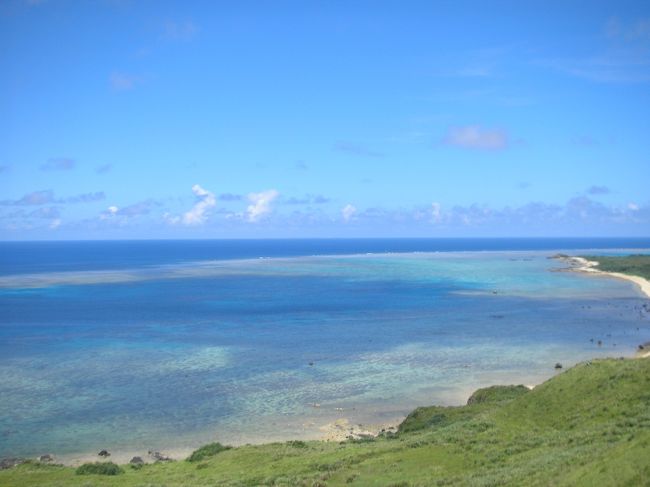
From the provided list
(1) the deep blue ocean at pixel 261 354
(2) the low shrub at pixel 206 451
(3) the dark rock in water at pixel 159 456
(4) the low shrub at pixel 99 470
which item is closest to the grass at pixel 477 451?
(2) the low shrub at pixel 206 451

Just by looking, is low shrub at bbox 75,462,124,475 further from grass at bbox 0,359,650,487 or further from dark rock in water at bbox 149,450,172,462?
dark rock in water at bbox 149,450,172,462

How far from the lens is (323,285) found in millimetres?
168375

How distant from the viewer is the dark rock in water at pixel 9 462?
41.0m

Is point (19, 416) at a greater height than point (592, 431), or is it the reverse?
point (592, 431)

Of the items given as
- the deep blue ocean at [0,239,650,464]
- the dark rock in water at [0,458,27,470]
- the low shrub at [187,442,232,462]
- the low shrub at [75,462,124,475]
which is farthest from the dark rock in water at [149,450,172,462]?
the dark rock in water at [0,458,27,470]

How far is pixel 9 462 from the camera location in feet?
137

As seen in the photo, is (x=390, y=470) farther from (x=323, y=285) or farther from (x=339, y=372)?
(x=323, y=285)

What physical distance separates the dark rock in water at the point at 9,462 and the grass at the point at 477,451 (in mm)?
2601

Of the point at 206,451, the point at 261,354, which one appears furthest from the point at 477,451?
the point at 261,354

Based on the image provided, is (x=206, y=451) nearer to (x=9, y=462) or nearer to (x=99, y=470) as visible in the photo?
(x=99, y=470)

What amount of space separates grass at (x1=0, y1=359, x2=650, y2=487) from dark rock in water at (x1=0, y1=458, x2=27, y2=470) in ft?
8.54

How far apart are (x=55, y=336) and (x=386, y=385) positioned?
182ft

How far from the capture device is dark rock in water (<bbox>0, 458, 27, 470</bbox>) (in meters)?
41.0


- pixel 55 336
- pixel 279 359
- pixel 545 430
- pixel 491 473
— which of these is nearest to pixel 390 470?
pixel 491 473
